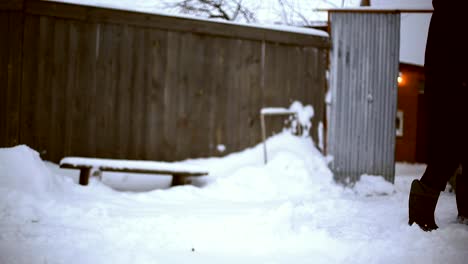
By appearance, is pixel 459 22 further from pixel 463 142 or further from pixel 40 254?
pixel 40 254

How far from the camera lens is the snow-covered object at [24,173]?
3.91 m

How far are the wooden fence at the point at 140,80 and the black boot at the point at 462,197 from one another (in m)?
3.35

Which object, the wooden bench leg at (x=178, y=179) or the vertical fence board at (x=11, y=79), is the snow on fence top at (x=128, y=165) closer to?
the wooden bench leg at (x=178, y=179)

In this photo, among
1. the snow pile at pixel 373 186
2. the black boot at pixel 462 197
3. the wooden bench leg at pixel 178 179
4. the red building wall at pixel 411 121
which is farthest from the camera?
the red building wall at pixel 411 121

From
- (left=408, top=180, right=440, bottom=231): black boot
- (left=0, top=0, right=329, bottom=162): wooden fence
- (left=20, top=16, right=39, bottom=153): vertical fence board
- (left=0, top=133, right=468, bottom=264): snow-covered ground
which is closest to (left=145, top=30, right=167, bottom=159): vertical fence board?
(left=0, top=0, right=329, bottom=162): wooden fence

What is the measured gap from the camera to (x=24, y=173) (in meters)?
4.02

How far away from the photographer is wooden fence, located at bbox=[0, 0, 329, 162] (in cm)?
559

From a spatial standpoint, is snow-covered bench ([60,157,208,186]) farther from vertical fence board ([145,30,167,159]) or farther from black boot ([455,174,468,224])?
black boot ([455,174,468,224])

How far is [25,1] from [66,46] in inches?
33.4

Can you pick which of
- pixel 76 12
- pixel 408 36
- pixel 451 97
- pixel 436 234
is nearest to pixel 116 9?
pixel 76 12

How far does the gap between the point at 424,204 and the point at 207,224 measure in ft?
6.31

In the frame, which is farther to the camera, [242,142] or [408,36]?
[408,36]

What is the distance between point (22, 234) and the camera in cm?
292

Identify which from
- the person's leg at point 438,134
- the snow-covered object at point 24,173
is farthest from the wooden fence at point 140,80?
the person's leg at point 438,134
